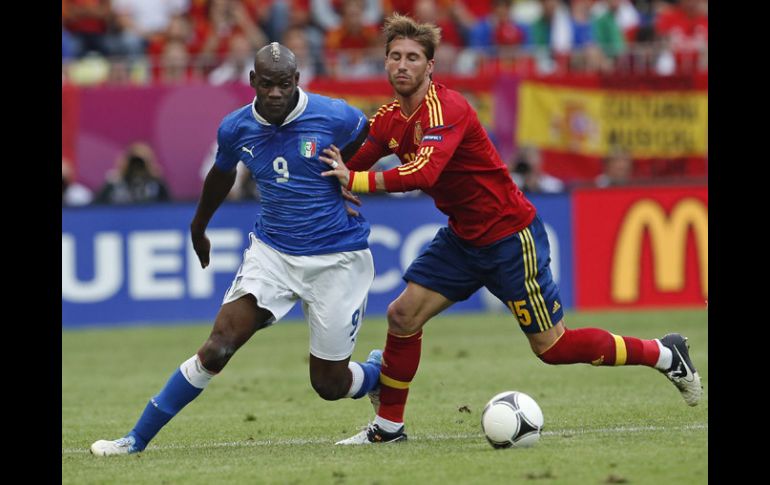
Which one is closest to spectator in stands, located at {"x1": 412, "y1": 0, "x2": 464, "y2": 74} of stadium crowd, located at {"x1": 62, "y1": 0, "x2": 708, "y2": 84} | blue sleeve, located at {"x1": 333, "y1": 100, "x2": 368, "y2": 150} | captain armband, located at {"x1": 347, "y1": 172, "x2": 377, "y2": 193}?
stadium crowd, located at {"x1": 62, "y1": 0, "x2": 708, "y2": 84}

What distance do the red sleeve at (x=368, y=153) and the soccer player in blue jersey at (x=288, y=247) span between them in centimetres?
8

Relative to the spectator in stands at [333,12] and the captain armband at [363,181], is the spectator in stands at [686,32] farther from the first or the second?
the captain armband at [363,181]

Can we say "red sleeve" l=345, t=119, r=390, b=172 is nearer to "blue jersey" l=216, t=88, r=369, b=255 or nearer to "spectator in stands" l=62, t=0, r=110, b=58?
"blue jersey" l=216, t=88, r=369, b=255

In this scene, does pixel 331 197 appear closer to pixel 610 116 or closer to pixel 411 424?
pixel 411 424

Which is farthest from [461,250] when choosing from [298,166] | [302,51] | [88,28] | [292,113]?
[88,28]

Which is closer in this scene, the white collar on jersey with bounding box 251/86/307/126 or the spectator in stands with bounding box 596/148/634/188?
the white collar on jersey with bounding box 251/86/307/126

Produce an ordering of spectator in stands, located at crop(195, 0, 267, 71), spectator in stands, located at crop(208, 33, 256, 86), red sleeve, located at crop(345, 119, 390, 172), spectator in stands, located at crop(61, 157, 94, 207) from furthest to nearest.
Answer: spectator in stands, located at crop(195, 0, 267, 71) → spectator in stands, located at crop(208, 33, 256, 86) → spectator in stands, located at crop(61, 157, 94, 207) → red sleeve, located at crop(345, 119, 390, 172)

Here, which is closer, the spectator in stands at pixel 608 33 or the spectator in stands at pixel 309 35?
the spectator in stands at pixel 309 35

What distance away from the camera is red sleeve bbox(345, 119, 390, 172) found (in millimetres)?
9023

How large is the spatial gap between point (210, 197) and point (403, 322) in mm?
1430

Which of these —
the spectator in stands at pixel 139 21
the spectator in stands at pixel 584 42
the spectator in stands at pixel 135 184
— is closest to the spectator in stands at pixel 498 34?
the spectator in stands at pixel 584 42

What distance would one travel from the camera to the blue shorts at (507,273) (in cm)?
891
